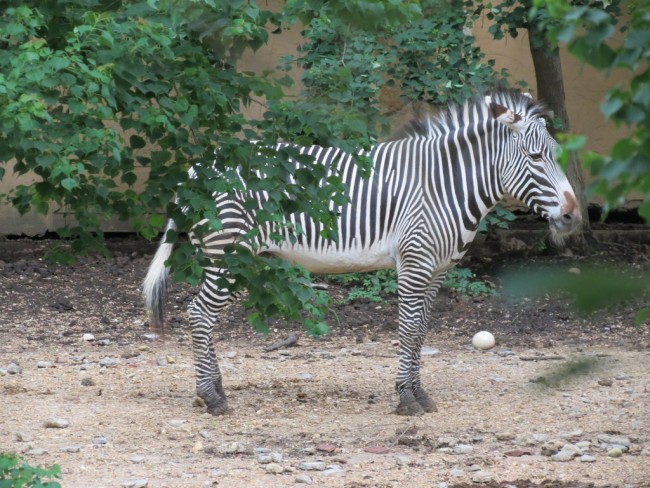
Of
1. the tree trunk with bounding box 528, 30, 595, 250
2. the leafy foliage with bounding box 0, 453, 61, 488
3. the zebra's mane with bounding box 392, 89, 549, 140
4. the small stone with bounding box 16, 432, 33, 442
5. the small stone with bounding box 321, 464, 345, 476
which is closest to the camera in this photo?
the leafy foliage with bounding box 0, 453, 61, 488

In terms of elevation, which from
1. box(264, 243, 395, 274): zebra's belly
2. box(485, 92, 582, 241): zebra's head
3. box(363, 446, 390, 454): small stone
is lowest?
box(363, 446, 390, 454): small stone

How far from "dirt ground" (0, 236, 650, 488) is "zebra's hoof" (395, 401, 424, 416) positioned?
94 millimetres

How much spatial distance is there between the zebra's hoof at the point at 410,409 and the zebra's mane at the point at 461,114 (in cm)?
178

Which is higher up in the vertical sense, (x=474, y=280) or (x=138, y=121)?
(x=138, y=121)

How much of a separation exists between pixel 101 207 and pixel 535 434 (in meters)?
3.01

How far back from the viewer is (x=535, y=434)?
5539mm

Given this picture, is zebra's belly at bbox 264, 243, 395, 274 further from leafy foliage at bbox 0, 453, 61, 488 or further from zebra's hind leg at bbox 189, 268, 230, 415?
leafy foliage at bbox 0, 453, 61, 488

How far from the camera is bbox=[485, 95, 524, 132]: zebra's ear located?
19.9 ft

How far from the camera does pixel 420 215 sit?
621 centimetres

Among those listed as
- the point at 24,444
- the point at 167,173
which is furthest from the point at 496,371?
the point at 167,173

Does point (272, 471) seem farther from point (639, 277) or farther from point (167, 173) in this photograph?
point (639, 277)

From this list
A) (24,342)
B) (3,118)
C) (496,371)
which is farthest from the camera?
(24,342)

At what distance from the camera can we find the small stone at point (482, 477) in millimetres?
4698

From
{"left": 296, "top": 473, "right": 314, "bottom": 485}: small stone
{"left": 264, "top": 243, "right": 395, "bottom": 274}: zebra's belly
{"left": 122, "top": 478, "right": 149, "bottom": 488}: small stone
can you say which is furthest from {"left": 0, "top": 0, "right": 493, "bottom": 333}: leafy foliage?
{"left": 264, "top": 243, "right": 395, "bottom": 274}: zebra's belly
